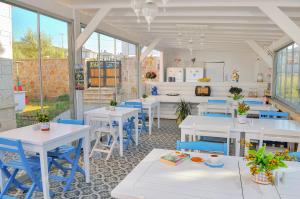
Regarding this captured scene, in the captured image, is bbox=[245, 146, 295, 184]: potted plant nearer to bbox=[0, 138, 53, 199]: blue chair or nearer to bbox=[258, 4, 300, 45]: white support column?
bbox=[0, 138, 53, 199]: blue chair

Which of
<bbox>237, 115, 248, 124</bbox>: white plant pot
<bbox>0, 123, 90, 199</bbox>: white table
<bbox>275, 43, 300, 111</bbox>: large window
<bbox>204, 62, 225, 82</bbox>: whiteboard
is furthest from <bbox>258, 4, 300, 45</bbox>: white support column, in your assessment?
<bbox>204, 62, 225, 82</bbox>: whiteboard

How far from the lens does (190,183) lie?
176cm

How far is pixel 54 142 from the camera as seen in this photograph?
2787mm

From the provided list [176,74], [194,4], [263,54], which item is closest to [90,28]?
[194,4]

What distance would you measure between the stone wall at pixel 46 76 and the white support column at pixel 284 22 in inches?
133

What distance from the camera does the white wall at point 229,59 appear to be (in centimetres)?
1129

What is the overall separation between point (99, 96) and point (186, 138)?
283 centimetres

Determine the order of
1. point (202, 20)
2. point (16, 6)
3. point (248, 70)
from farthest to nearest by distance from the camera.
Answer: point (248, 70) < point (202, 20) < point (16, 6)

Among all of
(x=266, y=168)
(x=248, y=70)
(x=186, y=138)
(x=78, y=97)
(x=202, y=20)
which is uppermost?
(x=202, y=20)

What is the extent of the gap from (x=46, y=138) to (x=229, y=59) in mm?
10239

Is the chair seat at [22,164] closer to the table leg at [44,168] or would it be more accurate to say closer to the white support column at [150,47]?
the table leg at [44,168]

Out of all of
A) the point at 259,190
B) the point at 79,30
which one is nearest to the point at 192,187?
the point at 259,190

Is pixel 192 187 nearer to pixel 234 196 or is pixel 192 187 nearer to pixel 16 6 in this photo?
pixel 234 196

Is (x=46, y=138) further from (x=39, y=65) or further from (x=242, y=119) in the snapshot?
(x=242, y=119)
